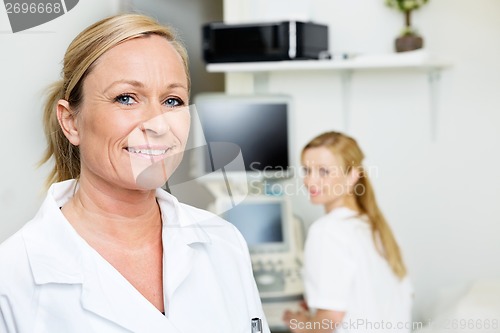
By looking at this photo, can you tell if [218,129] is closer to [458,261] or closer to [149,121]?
[458,261]

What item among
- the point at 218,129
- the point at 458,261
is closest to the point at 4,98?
the point at 218,129

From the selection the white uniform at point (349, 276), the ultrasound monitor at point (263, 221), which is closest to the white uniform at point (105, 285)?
the white uniform at point (349, 276)

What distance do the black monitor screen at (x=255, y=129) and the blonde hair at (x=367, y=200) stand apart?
383 mm

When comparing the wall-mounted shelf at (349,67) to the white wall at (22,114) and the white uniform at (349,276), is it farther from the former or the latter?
the white wall at (22,114)

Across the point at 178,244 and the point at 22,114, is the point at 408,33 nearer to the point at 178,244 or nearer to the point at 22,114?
the point at 22,114

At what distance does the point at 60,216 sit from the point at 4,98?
0.42 metres

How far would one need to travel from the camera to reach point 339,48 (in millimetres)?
2094

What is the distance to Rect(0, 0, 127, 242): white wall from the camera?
1033mm

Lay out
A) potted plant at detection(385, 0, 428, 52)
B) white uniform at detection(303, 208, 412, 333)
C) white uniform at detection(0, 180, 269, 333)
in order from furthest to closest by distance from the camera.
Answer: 1. potted plant at detection(385, 0, 428, 52)
2. white uniform at detection(303, 208, 412, 333)
3. white uniform at detection(0, 180, 269, 333)

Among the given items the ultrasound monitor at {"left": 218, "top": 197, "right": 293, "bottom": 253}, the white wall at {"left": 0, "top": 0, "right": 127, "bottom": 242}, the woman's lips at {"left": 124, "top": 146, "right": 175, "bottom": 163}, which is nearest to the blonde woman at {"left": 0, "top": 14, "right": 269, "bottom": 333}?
the woman's lips at {"left": 124, "top": 146, "right": 175, "bottom": 163}

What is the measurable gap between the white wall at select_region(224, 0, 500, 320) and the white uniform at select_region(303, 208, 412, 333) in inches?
25.5

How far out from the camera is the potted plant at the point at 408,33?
1.95 metres

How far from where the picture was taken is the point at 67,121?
72cm

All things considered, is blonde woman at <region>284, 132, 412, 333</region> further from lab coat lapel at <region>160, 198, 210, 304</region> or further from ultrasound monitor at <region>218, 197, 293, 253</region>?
lab coat lapel at <region>160, 198, 210, 304</region>
